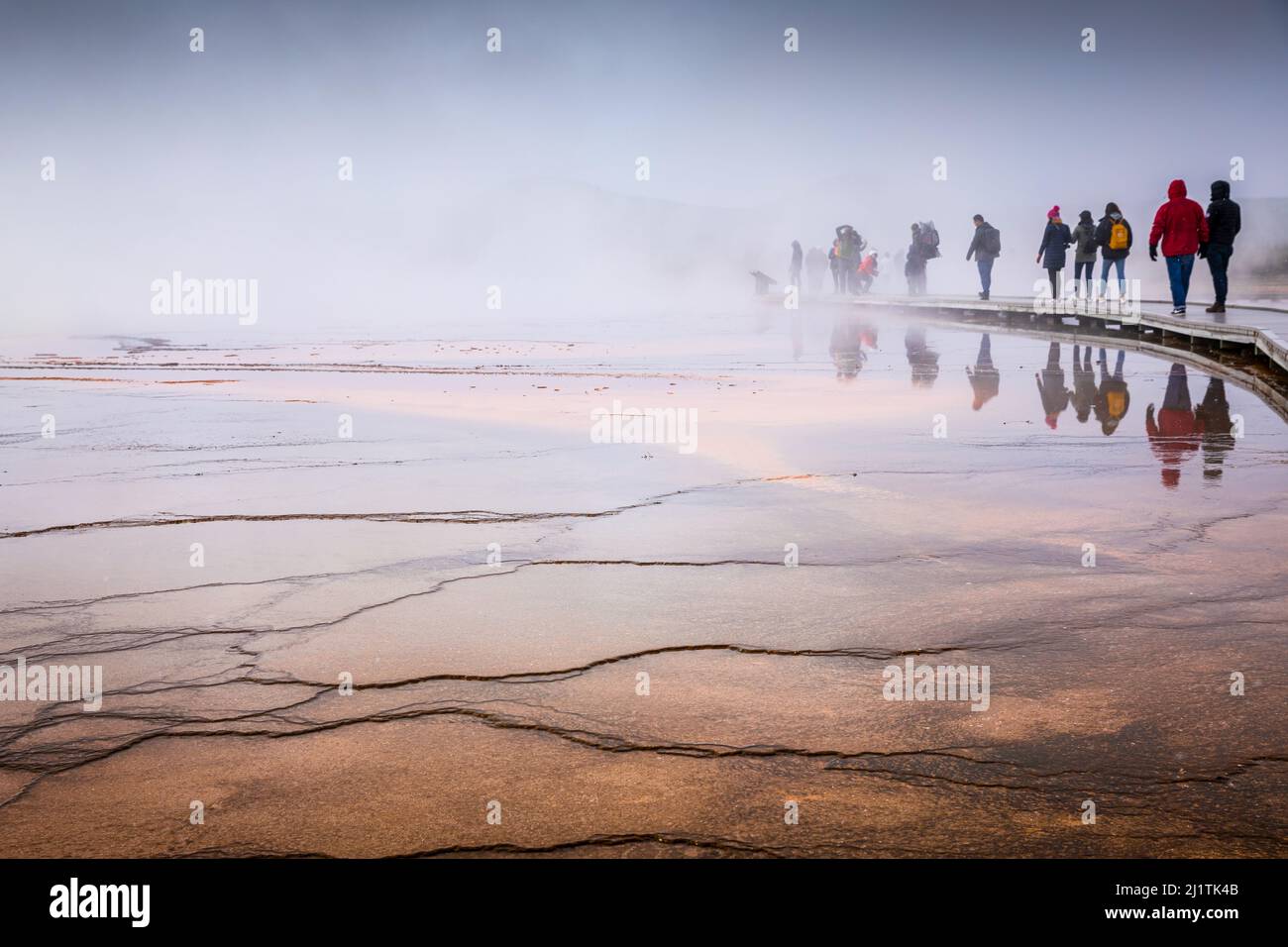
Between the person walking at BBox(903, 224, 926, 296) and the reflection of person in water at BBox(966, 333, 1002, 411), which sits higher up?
the person walking at BBox(903, 224, 926, 296)

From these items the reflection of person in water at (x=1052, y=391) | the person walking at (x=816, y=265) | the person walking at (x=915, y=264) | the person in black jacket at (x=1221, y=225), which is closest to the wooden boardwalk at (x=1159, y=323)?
the person in black jacket at (x=1221, y=225)

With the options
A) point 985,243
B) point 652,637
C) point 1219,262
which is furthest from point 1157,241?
point 652,637

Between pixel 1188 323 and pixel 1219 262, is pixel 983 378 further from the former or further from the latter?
pixel 1219 262

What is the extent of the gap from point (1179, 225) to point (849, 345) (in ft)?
22.1

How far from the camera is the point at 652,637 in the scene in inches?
196

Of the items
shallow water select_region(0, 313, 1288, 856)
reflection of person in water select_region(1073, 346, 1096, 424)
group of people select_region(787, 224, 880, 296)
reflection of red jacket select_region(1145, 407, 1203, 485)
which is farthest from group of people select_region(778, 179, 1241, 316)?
shallow water select_region(0, 313, 1288, 856)

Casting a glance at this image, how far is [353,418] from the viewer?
501 inches

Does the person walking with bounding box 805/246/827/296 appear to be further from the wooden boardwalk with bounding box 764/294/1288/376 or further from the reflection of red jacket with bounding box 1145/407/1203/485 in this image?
the reflection of red jacket with bounding box 1145/407/1203/485

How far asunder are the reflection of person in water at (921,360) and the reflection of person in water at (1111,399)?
2.12 metres

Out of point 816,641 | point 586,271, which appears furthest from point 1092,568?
point 586,271

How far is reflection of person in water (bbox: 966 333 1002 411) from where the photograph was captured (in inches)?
537

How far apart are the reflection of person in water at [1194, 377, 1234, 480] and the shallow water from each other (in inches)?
2.6

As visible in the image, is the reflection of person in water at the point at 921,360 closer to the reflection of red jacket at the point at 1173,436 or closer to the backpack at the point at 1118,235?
the backpack at the point at 1118,235

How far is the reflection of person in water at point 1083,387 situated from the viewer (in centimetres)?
1222
